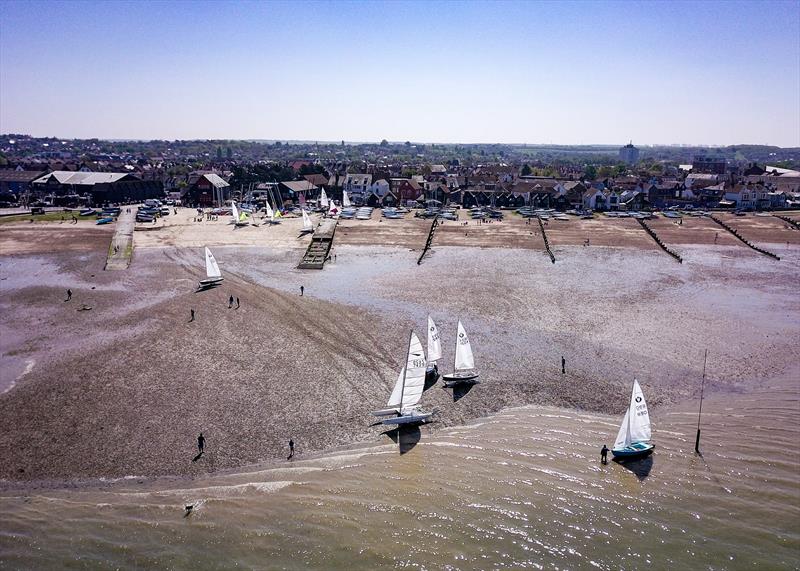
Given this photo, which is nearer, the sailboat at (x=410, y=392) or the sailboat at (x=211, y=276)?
the sailboat at (x=410, y=392)

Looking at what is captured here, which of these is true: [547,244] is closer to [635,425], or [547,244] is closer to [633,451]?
[635,425]

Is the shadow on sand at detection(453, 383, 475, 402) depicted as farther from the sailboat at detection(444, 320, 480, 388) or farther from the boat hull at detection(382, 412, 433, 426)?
the boat hull at detection(382, 412, 433, 426)

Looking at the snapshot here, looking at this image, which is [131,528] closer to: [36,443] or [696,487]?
[36,443]

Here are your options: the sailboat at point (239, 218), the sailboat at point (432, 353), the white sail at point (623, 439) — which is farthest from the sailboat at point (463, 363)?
the sailboat at point (239, 218)

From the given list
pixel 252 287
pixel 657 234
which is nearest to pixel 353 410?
pixel 252 287

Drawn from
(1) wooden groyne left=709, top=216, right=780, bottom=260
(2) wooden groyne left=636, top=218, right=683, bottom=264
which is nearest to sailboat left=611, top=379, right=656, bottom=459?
(2) wooden groyne left=636, top=218, right=683, bottom=264

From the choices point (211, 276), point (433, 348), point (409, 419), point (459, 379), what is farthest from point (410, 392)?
point (211, 276)

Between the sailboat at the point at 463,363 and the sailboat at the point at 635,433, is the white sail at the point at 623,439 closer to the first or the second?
the sailboat at the point at 635,433
